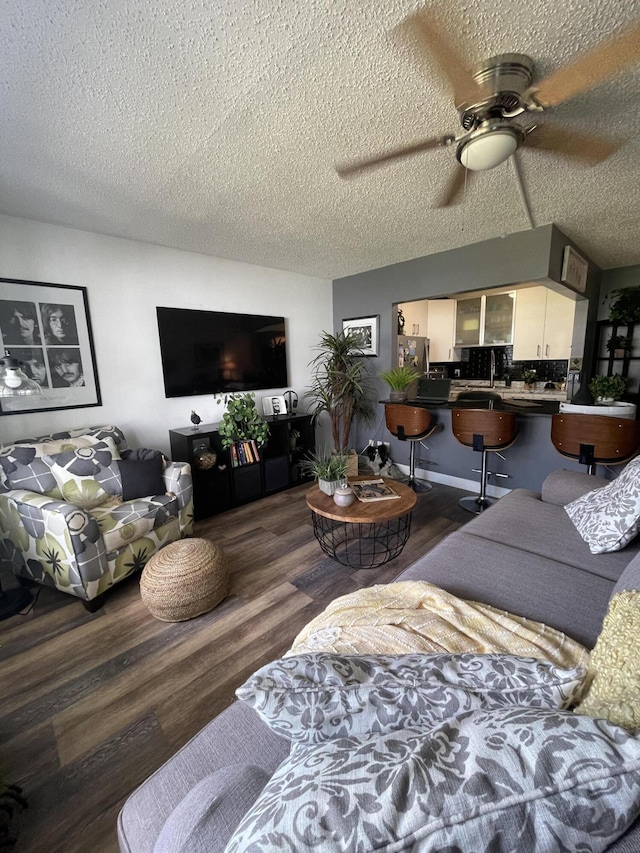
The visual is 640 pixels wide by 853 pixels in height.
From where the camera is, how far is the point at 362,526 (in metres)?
2.83

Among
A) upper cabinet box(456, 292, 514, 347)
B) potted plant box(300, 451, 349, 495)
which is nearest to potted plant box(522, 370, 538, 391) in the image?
upper cabinet box(456, 292, 514, 347)

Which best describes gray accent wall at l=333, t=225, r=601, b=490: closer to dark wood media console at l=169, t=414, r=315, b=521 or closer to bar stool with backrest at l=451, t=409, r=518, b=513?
bar stool with backrest at l=451, t=409, r=518, b=513

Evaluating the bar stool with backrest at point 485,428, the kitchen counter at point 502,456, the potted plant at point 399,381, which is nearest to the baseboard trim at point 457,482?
the kitchen counter at point 502,456

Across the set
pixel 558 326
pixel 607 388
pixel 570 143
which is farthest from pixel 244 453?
pixel 558 326

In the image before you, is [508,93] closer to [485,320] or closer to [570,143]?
[570,143]

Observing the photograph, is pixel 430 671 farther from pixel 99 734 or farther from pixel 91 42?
pixel 91 42

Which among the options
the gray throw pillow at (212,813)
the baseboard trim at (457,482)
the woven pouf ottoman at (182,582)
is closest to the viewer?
the gray throw pillow at (212,813)

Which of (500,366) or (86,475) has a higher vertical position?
(500,366)

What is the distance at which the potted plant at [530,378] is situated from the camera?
470cm

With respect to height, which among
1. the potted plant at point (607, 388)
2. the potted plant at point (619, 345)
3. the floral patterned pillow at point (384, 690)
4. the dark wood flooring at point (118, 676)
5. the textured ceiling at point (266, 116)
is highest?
the textured ceiling at point (266, 116)

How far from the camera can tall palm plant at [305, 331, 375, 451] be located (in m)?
3.92

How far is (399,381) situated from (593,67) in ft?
8.89

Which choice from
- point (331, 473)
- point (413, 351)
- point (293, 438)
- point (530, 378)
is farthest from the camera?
point (530, 378)

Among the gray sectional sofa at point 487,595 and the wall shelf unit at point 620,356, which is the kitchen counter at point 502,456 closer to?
the gray sectional sofa at point 487,595
